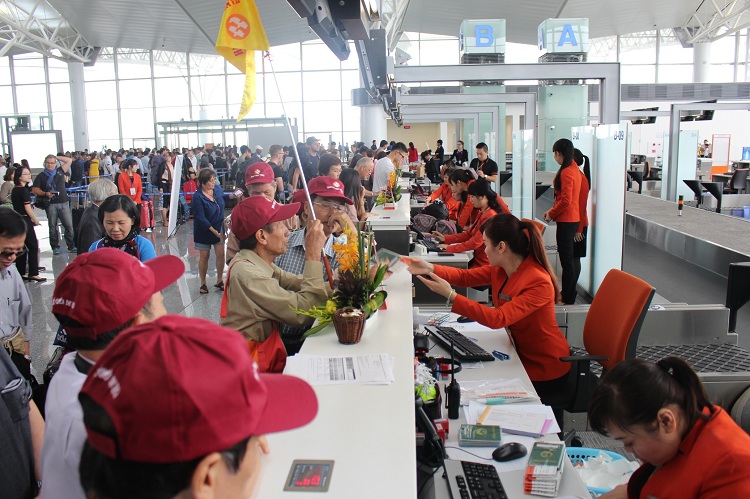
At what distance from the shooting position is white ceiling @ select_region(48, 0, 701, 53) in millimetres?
21500

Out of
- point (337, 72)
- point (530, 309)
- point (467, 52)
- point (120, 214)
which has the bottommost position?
point (530, 309)

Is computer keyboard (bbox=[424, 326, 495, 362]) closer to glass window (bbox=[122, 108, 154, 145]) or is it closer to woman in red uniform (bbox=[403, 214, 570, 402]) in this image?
woman in red uniform (bbox=[403, 214, 570, 402])

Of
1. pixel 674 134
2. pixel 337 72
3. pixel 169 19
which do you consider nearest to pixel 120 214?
pixel 674 134

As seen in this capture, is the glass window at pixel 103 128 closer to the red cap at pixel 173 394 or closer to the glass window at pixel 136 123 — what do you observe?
the glass window at pixel 136 123

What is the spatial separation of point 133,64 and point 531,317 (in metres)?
32.9

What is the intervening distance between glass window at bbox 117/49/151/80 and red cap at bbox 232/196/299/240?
105ft

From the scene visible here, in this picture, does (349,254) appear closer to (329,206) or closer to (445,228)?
(329,206)

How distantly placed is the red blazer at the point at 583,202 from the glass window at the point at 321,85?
2578cm

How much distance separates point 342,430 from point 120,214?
9.26 ft

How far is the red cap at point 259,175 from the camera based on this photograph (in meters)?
6.07

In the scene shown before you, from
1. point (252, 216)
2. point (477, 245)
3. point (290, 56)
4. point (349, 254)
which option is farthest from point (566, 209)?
point (290, 56)

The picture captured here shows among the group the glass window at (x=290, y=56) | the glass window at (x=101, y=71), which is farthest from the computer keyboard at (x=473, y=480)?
the glass window at (x=101, y=71)

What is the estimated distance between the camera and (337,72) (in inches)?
1228

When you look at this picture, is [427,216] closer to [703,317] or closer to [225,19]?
[703,317]
